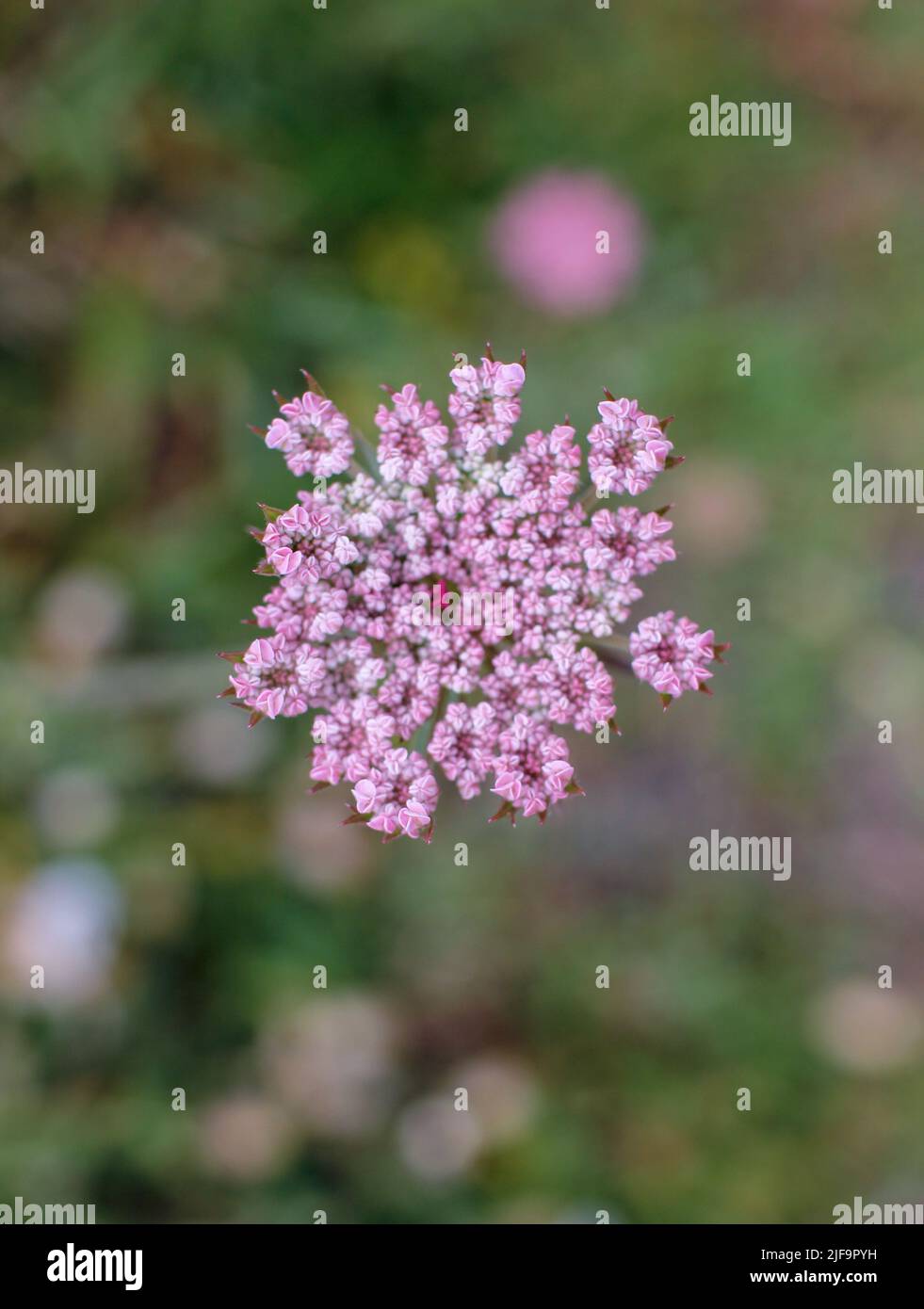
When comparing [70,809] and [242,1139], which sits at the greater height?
[70,809]

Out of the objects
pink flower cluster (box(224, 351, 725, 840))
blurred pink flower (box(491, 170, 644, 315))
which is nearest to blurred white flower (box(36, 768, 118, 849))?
pink flower cluster (box(224, 351, 725, 840))

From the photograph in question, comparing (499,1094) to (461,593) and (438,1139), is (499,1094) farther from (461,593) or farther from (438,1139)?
(461,593)

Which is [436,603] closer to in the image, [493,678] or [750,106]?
[493,678]

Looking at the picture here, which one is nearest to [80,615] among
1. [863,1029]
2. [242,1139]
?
[242,1139]

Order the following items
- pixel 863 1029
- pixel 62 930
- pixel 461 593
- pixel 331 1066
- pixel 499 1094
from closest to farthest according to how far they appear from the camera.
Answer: pixel 461 593, pixel 62 930, pixel 331 1066, pixel 499 1094, pixel 863 1029

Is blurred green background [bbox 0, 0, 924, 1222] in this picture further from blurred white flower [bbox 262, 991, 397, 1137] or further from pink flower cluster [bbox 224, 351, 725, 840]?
pink flower cluster [bbox 224, 351, 725, 840]

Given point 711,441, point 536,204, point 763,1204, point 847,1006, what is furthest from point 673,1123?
point 536,204
